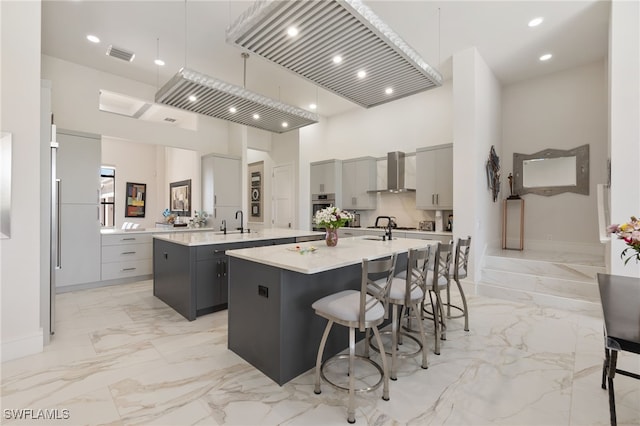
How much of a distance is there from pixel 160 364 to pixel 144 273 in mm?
3375

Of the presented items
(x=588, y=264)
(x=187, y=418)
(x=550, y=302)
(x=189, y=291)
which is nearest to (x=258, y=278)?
(x=187, y=418)

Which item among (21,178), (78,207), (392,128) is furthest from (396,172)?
(78,207)

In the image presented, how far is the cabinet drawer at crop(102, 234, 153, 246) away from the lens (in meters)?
4.83

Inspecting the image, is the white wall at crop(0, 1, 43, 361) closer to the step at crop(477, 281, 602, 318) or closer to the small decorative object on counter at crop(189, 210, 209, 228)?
the small decorative object on counter at crop(189, 210, 209, 228)

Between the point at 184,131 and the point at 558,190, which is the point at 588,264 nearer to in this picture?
the point at 558,190

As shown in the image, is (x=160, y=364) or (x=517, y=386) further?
(x=160, y=364)

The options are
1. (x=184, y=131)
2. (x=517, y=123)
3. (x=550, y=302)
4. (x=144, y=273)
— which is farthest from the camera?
(x=184, y=131)

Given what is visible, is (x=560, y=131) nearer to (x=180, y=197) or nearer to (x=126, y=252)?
(x=126, y=252)

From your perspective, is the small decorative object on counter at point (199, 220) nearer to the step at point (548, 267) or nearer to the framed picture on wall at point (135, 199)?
the framed picture on wall at point (135, 199)

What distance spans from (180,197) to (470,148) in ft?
21.4

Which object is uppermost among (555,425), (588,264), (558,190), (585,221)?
(558,190)

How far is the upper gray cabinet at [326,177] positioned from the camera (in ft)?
22.1

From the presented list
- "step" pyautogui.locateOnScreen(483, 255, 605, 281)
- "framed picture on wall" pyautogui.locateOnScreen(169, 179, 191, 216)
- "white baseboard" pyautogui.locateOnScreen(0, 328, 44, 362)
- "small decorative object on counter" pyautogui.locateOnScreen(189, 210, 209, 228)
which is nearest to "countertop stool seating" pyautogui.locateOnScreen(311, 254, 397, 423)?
"white baseboard" pyautogui.locateOnScreen(0, 328, 44, 362)

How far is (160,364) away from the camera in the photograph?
2.41 m
